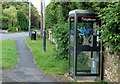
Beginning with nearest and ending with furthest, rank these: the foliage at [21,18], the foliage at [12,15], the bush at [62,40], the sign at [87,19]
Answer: the sign at [87,19], the bush at [62,40], the foliage at [12,15], the foliage at [21,18]

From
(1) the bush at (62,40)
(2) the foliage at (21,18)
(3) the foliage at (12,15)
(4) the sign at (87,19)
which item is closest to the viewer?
(4) the sign at (87,19)

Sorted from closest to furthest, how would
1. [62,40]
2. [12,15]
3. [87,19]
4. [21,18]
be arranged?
[87,19]
[62,40]
[12,15]
[21,18]

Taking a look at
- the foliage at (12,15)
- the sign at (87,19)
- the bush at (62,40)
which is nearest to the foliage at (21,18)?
the foliage at (12,15)

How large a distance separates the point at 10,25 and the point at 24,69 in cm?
1399

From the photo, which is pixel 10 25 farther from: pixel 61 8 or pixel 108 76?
pixel 108 76

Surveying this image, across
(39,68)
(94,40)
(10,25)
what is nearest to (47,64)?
(39,68)

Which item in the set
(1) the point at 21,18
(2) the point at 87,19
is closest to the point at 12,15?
(1) the point at 21,18

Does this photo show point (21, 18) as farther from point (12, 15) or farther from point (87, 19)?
point (87, 19)

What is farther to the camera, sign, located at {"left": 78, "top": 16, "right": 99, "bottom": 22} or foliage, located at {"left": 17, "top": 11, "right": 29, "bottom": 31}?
foliage, located at {"left": 17, "top": 11, "right": 29, "bottom": 31}

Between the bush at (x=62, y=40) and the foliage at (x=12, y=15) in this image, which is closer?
the bush at (x=62, y=40)

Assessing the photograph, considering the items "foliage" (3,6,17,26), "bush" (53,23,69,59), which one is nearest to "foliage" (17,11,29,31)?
"foliage" (3,6,17,26)

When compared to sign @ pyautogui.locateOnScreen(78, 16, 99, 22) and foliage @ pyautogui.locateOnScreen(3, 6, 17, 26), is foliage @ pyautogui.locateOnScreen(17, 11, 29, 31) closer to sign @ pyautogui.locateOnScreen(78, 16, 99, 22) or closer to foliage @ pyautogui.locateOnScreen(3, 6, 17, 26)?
foliage @ pyautogui.locateOnScreen(3, 6, 17, 26)

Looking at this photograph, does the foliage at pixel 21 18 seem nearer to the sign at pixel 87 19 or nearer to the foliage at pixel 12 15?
the foliage at pixel 12 15

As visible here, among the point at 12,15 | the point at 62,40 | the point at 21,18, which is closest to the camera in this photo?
the point at 62,40
